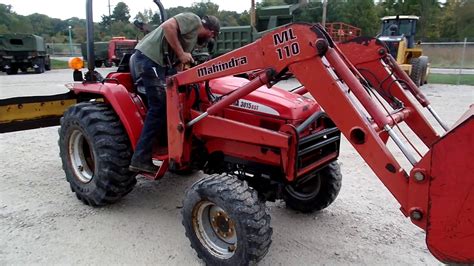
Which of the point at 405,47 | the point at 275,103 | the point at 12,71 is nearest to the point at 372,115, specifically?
the point at 275,103

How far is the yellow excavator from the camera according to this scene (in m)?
14.4

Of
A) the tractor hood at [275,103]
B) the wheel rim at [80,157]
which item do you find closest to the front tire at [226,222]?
the tractor hood at [275,103]

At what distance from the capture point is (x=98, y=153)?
393 cm

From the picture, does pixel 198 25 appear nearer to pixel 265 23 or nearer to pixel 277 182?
pixel 277 182

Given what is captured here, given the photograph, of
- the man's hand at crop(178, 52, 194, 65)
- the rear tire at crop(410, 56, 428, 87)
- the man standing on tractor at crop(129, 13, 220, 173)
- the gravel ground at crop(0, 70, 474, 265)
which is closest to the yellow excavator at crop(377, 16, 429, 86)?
the rear tire at crop(410, 56, 428, 87)

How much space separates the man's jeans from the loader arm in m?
0.17

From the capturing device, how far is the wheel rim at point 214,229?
3156 millimetres

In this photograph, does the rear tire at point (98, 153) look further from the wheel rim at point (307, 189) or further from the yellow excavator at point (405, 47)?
the yellow excavator at point (405, 47)

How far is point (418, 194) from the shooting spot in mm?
2385

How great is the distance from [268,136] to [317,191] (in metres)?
1.26

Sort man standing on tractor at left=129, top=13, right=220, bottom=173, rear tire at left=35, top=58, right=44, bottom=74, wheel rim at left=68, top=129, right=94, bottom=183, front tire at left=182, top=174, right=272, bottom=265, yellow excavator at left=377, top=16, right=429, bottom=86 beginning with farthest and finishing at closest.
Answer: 1. rear tire at left=35, top=58, right=44, bottom=74
2. yellow excavator at left=377, top=16, right=429, bottom=86
3. wheel rim at left=68, top=129, right=94, bottom=183
4. man standing on tractor at left=129, top=13, right=220, bottom=173
5. front tire at left=182, top=174, right=272, bottom=265

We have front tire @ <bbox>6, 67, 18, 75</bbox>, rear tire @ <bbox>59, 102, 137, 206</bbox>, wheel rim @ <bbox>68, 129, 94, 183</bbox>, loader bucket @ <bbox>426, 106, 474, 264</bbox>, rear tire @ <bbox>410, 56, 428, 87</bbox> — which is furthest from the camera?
front tire @ <bbox>6, 67, 18, 75</bbox>

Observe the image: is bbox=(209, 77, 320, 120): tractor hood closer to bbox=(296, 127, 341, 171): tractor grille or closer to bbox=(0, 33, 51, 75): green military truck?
bbox=(296, 127, 341, 171): tractor grille

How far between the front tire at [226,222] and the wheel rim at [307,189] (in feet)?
3.70
